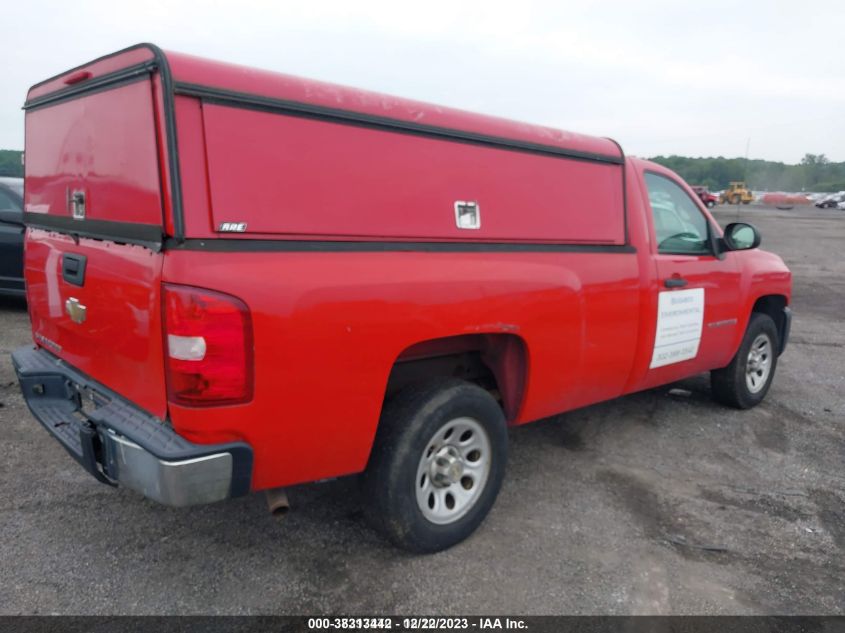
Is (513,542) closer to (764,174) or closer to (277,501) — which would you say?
(277,501)

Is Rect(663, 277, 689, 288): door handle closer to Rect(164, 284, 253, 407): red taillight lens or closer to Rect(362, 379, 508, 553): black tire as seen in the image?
Rect(362, 379, 508, 553): black tire

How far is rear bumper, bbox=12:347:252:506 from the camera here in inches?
94.5

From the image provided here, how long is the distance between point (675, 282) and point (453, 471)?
207cm

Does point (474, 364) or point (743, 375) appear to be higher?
point (474, 364)

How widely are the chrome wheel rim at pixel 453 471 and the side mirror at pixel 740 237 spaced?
267 cm

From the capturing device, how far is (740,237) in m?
4.90

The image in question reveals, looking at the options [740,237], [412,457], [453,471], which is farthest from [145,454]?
[740,237]

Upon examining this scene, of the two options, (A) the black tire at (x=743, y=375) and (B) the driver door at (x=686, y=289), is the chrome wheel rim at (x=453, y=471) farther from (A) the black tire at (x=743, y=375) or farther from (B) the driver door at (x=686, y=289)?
(A) the black tire at (x=743, y=375)

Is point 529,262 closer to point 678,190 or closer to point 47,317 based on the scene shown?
point 678,190

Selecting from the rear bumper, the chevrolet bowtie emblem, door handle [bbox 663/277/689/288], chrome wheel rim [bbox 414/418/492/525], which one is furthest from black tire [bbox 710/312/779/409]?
the chevrolet bowtie emblem

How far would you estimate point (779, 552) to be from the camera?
3400 millimetres

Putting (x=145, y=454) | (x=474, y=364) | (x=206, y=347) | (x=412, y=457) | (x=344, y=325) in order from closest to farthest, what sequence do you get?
(x=206, y=347) < (x=145, y=454) < (x=344, y=325) < (x=412, y=457) < (x=474, y=364)

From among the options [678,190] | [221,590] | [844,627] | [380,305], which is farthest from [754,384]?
[221,590]

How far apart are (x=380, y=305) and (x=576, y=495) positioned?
193cm
